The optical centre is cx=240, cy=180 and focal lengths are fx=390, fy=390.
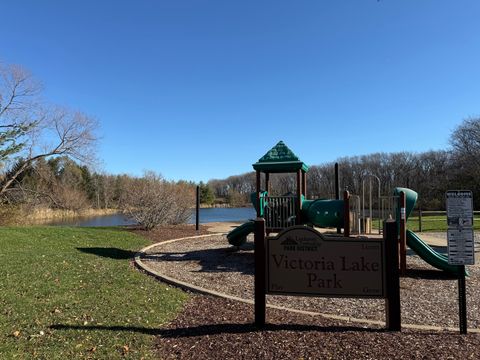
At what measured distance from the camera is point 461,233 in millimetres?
4496

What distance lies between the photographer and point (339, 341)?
4066mm

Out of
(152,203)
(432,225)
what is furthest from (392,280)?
(432,225)

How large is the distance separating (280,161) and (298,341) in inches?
286

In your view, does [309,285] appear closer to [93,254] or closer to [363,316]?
[363,316]

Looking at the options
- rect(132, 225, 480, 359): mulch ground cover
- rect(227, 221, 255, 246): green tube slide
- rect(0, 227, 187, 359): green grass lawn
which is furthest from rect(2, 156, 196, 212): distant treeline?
rect(132, 225, 480, 359): mulch ground cover

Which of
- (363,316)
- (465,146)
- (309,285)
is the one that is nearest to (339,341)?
(309,285)

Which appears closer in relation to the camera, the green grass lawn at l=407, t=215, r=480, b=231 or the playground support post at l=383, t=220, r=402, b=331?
the playground support post at l=383, t=220, r=402, b=331

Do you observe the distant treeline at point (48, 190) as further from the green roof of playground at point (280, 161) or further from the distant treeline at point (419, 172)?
the distant treeline at point (419, 172)

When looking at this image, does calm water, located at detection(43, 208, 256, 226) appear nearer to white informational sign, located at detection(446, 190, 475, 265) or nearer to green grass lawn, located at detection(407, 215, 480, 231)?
green grass lawn, located at detection(407, 215, 480, 231)

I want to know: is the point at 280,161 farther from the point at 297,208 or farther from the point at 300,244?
the point at 300,244

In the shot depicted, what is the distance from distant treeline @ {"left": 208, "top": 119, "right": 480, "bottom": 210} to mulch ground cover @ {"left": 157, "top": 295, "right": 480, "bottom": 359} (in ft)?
101

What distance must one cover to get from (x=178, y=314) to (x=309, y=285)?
184 cm

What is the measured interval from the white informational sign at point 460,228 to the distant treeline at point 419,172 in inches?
1192

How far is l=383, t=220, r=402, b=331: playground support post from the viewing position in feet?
14.5
